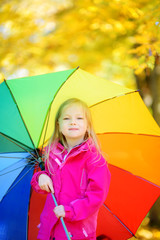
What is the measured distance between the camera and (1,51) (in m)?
6.71

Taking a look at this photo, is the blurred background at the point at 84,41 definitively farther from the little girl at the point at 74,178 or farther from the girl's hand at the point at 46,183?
the girl's hand at the point at 46,183

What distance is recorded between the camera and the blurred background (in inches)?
179

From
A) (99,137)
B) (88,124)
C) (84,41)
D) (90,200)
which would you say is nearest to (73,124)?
(88,124)

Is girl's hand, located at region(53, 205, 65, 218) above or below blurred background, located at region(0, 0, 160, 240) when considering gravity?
below

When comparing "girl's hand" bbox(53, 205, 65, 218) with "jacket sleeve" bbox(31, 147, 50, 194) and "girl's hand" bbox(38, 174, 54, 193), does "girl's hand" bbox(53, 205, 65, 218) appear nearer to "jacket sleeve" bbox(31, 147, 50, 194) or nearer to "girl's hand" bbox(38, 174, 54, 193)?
"girl's hand" bbox(38, 174, 54, 193)

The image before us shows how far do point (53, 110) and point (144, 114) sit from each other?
0.87 metres

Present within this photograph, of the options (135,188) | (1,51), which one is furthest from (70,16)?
(135,188)

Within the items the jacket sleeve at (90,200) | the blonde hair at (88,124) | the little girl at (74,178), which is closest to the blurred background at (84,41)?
the blonde hair at (88,124)

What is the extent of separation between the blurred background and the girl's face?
149 cm

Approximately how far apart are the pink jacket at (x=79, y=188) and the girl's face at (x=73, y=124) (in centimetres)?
13

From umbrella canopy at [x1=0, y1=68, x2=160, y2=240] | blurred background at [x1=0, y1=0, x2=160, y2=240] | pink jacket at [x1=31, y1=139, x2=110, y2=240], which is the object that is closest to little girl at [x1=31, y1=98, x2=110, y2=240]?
pink jacket at [x1=31, y1=139, x2=110, y2=240]

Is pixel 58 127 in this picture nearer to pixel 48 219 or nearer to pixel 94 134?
pixel 94 134

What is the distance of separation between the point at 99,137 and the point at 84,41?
512cm

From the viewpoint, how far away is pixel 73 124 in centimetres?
240
